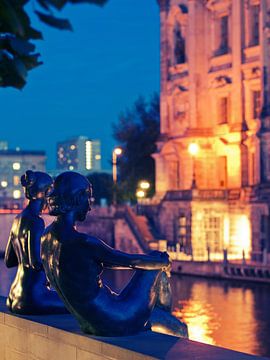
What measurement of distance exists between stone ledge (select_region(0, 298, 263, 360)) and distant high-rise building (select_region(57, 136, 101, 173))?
5704 inches

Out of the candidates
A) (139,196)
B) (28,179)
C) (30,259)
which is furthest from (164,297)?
(139,196)

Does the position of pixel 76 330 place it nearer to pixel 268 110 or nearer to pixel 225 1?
pixel 268 110

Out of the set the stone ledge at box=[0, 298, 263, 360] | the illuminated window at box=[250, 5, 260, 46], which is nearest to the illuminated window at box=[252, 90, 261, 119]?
the illuminated window at box=[250, 5, 260, 46]

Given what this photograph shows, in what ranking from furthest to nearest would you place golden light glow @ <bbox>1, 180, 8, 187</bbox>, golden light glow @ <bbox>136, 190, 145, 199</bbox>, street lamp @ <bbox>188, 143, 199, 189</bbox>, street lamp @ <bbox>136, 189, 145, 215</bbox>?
golden light glow @ <bbox>1, 180, 8, 187</bbox> < golden light glow @ <bbox>136, 190, 145, 199</bbox> < street lamp @ <bbox>136, 189, 145, 215</bbox> < street lamp @ <bbox>188, 143, 199, 189</bbox>

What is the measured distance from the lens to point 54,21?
14.1 ft

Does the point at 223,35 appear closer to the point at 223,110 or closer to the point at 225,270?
the point at 223,110

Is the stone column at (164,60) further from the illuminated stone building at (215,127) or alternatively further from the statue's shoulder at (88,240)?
the statue's shoulder at (88,240)

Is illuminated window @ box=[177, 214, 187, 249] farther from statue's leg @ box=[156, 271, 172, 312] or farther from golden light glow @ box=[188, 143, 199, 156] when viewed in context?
statue's leg @ box=[156, 271, 172, 312]

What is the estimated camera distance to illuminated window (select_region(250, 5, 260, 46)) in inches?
2179

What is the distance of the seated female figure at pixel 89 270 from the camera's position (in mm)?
7965

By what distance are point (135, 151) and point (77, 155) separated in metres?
98.5

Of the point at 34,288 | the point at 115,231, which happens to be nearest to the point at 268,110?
the point at 115,231

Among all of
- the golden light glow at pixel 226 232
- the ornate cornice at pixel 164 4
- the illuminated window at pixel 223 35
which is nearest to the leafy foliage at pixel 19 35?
the golden light glow at pixel 226 232

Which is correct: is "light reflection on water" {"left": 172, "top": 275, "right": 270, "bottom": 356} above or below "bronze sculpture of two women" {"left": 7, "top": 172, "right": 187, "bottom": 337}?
below
